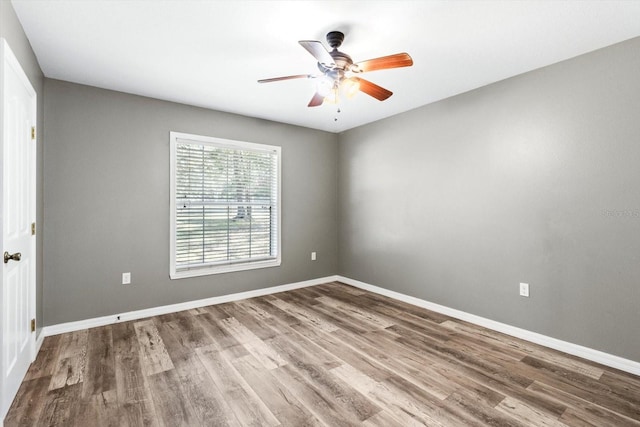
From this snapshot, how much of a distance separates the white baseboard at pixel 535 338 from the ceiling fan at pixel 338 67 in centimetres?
245

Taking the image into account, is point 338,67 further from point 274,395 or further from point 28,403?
point 28,403

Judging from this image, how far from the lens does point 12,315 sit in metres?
1.94

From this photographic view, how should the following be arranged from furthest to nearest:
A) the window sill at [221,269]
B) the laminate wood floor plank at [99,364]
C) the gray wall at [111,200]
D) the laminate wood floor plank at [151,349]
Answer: the window sill at [221,269], the gray wall at [111,200], the laminate wood floor plank at [151,349], the laminate wood floor plank at [99,364]

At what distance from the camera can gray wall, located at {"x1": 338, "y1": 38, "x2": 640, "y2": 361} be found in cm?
A: 235

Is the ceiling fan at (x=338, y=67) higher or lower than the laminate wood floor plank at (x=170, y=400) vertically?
higher

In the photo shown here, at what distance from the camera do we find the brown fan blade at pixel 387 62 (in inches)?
77.1

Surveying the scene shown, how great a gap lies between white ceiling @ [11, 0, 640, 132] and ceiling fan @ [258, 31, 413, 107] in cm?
20

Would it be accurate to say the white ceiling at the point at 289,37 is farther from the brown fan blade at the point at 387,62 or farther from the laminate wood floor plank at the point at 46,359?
the laminate wood floor plank at the point at 46,359

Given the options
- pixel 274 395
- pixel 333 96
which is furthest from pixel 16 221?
pixel 333 96

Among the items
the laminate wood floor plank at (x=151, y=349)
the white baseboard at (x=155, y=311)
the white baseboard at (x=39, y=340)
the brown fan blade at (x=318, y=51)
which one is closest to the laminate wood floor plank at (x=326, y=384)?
the laminate wood floor plank at (x=151, y=349)

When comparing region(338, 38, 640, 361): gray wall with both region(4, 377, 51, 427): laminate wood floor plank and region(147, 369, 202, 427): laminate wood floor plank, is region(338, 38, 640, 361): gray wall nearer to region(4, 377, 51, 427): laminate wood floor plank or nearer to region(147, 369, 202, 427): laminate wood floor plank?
region(147, 369, 202, 427): laminate wood floor plank

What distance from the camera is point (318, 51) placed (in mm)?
1948

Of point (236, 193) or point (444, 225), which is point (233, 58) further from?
point (444, 225)

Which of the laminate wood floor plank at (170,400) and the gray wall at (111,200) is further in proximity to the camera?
the gray wall at (111,200)
